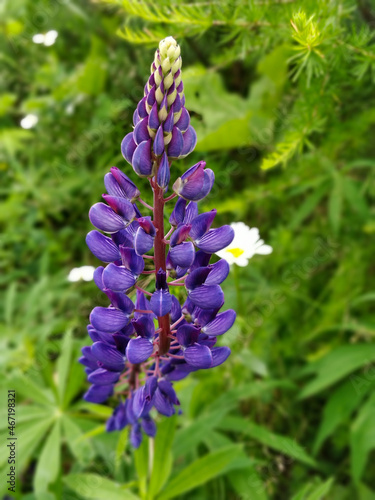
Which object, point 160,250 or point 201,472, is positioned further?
point 201,472

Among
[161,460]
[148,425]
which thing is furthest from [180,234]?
[161,460]

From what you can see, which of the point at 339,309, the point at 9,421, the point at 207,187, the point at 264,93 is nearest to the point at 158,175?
the point at 207,187

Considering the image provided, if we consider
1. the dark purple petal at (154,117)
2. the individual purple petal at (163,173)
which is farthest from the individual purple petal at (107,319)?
the dark purple petal at (154,117)

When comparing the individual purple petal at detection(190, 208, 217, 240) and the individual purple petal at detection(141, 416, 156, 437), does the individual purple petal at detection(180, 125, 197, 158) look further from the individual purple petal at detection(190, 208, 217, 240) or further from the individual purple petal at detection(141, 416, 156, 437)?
the individual purple petal at detection(141, 416, 156, 437)

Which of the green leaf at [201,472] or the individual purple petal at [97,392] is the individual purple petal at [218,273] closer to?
the individual purple petal at [97,392]

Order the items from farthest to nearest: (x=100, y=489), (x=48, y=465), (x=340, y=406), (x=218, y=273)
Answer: (x=340, y=406) → (x=48, y=465) → (x=100, y=489) → (x=218, y=273)

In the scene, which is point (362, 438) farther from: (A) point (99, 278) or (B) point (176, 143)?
(B) point (176, 143)
